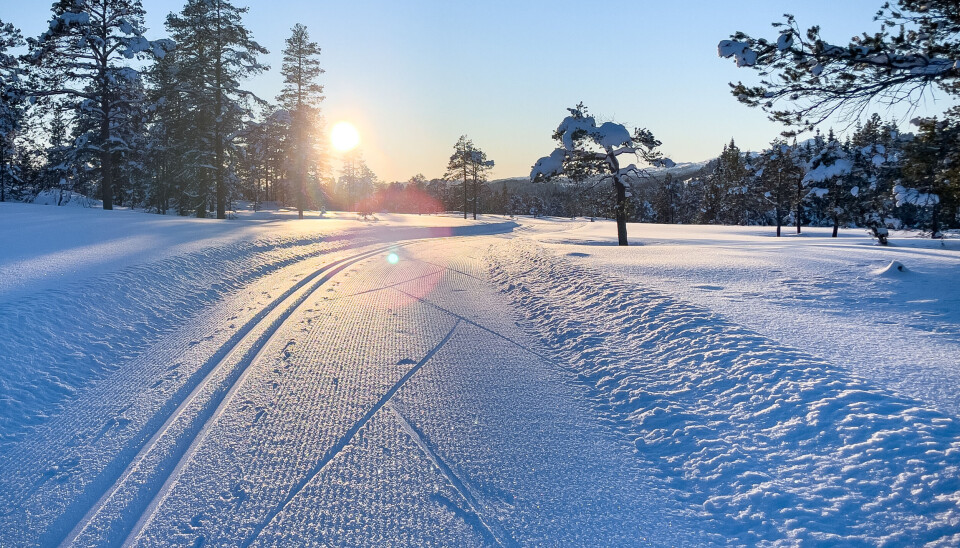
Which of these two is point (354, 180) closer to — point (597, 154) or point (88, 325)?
point (597, 154)

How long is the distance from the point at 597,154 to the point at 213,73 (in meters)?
21.6

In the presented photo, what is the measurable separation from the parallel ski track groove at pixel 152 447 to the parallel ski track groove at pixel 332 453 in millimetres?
807

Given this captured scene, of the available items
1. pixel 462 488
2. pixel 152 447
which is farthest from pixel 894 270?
pixel 152 447

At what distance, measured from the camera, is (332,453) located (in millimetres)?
3621

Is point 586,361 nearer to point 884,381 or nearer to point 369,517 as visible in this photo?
point 884,381

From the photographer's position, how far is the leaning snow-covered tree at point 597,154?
63.1 feet

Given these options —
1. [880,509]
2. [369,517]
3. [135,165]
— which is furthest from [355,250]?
[135,165]

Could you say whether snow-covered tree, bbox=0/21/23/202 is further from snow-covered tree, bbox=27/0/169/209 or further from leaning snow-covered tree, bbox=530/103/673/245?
leaning snow-covered tree, bbox=530/103/673/245

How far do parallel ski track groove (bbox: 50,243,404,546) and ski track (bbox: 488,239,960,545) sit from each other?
3695 millimetres

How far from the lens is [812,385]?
13.7 ft

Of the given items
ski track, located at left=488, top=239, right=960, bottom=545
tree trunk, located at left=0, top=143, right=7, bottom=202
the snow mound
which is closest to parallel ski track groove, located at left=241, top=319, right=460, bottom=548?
ski track, located at left=488, top=239, right=960, bottom=545

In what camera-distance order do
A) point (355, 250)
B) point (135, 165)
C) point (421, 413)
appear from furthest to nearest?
point (135, 165), point (355, 250), point (421, 413)

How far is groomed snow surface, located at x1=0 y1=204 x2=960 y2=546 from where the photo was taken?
288cm

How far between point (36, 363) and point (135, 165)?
35427mm
